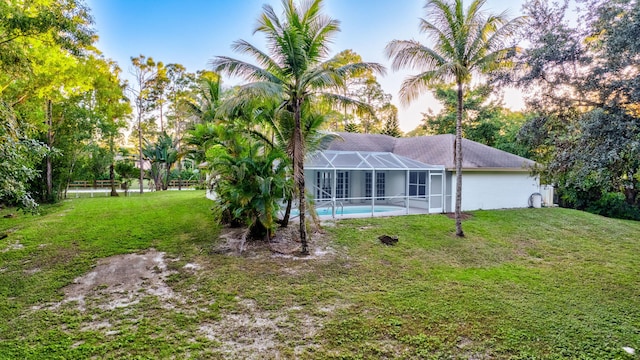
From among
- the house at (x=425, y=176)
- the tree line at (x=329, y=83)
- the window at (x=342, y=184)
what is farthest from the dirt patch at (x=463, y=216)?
the window at (x=342, y=184)

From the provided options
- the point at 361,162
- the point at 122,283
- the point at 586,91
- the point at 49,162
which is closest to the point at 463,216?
the point at 361,162

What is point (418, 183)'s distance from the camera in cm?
1672

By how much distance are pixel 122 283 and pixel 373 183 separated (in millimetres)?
9504

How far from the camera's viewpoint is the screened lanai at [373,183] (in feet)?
45.9

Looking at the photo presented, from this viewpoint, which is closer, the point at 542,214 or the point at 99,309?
the point at 99,309

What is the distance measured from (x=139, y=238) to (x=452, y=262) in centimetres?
902

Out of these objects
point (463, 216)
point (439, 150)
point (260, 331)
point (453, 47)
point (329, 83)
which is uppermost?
point (453, 47)

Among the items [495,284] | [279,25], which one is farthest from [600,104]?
[279,25]

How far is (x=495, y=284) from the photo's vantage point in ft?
23.9

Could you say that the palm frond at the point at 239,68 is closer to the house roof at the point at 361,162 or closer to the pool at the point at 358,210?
the house roof at the point at 361,162

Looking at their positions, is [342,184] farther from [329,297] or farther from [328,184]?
[329,297]

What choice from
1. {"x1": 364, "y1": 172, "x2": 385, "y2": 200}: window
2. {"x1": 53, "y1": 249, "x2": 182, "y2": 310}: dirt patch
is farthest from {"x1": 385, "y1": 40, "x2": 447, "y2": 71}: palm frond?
{"x1": 53, "y1": 249, "x2": 182, "y2": 310}: dirt patch

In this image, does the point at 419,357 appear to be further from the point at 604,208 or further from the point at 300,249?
the point at 604,208

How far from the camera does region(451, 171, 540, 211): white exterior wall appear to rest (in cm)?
1541
